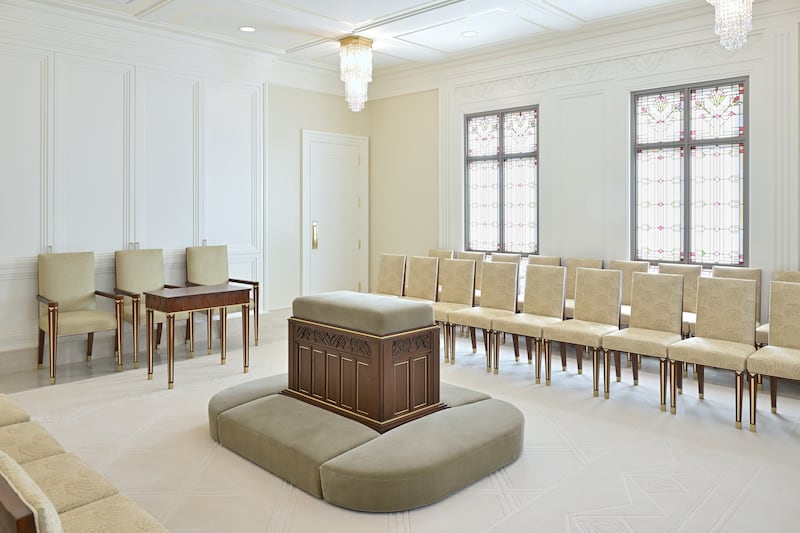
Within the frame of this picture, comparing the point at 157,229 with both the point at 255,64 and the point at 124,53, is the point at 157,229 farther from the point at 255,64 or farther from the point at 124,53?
the point at 255,64

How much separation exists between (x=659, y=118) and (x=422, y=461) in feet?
16.5

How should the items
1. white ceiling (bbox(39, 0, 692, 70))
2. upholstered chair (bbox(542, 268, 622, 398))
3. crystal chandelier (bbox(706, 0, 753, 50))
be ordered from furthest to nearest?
white ceiling (bbox(39, 0, 692, 70))
upholstered chair (bbox(542, 268, 622, 398))
crystal chandelier (bbox(706, 0, 753, 50))

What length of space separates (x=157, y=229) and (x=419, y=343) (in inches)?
167

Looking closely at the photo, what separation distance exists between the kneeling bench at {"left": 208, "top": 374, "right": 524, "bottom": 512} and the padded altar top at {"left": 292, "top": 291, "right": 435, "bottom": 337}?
1.88 feet

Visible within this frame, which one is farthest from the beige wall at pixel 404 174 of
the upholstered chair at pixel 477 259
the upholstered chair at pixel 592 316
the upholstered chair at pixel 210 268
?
the upholstered chair at pixel 592 316

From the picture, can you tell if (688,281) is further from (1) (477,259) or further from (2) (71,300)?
(2) (71,300)

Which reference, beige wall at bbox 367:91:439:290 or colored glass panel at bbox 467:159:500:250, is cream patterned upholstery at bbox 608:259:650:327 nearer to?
colored glass panel at bbox 467:159:500:250

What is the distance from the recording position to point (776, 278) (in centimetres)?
567

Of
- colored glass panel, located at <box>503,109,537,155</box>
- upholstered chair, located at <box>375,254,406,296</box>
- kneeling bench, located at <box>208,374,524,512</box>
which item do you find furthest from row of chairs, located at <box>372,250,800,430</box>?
colored glass panel, located at <box>503,109,537,155</box>

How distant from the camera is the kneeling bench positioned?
3.16 metres

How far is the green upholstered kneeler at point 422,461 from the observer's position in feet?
10.3

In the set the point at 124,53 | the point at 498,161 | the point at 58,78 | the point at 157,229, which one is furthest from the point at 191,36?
the point at 498,161

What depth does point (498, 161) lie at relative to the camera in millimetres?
8023

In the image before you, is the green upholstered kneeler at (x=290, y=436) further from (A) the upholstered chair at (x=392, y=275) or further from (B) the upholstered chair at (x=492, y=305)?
(A) the upholstered chair at (x=392, y=275)
